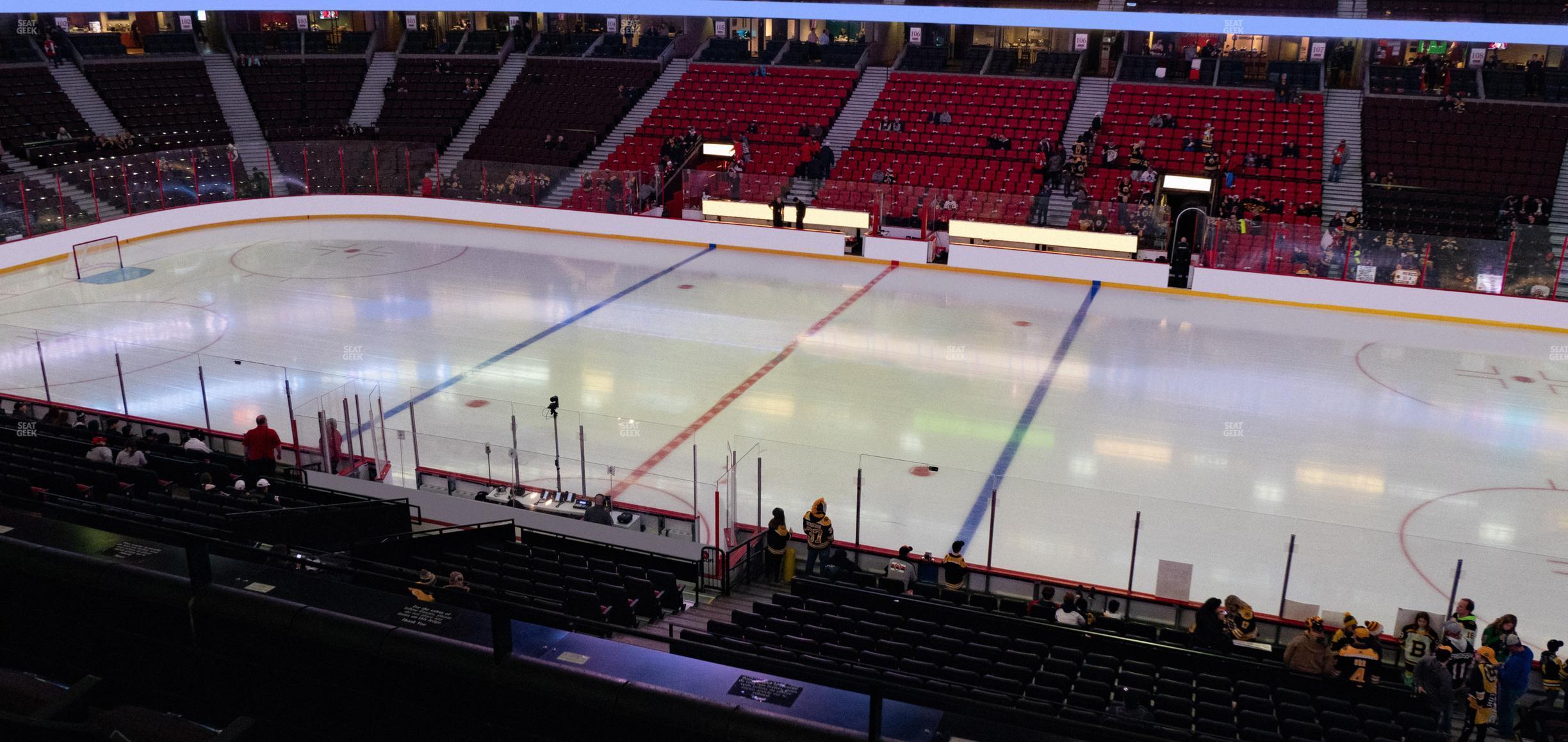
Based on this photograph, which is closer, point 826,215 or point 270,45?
point 826,215

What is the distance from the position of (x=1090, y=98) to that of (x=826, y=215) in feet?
31.6

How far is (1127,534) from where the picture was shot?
10.4 metres

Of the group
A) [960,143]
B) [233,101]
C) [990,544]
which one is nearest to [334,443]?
[990,544]

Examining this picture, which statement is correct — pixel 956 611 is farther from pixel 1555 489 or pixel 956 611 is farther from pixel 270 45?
pixel 270 45

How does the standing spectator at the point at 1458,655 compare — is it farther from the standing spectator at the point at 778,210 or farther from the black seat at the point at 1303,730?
the standing spectator at the point at 778,210

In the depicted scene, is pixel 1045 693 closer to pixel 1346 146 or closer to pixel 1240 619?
pixel 1240 619

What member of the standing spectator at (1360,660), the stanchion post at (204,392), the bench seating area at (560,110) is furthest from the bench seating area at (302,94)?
the standing spectator at (1360,660)

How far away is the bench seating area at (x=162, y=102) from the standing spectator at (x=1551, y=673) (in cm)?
3248

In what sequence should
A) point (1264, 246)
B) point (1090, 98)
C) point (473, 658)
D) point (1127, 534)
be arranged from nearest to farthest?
point (473, 658), point (1127, 534), point (1264, 246), point (1090, 98)

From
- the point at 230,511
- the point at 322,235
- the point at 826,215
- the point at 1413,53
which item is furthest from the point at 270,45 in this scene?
the point at 1413,53

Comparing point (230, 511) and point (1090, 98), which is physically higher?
point (1090, 98)

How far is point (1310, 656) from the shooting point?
8.70 meters

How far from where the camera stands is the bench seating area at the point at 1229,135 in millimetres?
26219

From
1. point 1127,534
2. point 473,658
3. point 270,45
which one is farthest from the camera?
point 270,45
